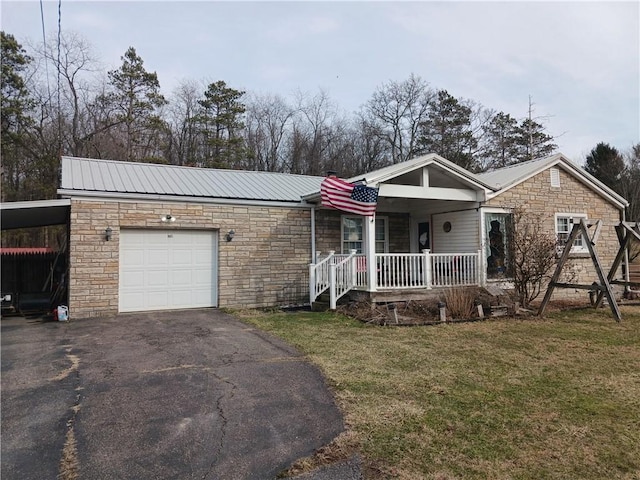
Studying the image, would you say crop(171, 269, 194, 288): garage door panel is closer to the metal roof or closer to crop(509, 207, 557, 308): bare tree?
the metal roof

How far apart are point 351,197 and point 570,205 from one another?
8407mm

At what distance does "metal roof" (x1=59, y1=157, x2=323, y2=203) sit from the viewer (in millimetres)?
9959

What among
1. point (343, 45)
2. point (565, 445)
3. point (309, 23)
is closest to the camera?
point (565, 445)

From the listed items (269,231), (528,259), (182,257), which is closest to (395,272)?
(528,259)

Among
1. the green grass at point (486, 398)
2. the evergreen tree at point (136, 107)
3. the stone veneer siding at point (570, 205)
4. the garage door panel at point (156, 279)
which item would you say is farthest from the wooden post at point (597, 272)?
the evergreen tree at point (136, 107)

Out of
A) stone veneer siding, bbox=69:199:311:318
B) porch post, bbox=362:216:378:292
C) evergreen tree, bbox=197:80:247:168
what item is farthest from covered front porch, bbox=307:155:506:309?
evergreen tree, bbox=197:80:247:168

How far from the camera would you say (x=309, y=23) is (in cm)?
1023

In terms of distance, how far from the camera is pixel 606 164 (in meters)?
31.3

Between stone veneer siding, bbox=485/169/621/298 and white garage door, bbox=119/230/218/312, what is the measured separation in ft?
27.0

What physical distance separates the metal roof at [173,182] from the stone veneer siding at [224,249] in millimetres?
350

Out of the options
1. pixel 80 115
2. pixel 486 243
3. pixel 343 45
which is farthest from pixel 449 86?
pixel 80 115

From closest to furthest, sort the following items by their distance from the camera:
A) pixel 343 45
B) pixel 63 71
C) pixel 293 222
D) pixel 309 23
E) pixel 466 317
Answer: pixel 466 317 → pixel 309 23 → pixel 293 222 → pixel 343 45 → pixel 63 71

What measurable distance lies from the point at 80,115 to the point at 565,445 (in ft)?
86.2

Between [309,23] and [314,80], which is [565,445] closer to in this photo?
[309,23]
